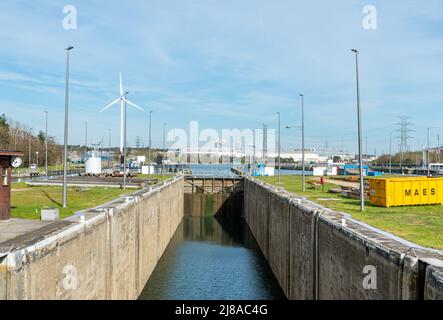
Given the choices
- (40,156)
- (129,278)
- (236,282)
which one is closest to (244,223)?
(236,282)

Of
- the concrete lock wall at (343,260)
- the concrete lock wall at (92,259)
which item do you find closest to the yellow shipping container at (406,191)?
the concrete lock wall at (343,260)

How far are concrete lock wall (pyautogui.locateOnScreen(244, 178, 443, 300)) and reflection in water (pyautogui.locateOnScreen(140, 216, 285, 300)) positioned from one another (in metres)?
2.34

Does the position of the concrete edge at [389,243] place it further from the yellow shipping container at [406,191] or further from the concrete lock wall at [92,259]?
the concrete lock wall at [92,259]

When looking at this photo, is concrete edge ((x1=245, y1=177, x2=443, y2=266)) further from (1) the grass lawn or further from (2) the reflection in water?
(2) the reflection in water

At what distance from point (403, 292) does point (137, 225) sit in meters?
24.0

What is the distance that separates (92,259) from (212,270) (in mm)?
20644

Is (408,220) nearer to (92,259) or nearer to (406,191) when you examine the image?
(406,191)

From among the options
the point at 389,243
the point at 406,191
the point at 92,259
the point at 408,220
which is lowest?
the point at 92,259

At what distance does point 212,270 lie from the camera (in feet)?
130

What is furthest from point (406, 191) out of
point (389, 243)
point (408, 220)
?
point (389, 243)

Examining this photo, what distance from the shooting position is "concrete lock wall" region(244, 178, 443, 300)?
12.2 m

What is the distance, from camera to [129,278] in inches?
1142

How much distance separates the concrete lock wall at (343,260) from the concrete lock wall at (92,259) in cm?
1101

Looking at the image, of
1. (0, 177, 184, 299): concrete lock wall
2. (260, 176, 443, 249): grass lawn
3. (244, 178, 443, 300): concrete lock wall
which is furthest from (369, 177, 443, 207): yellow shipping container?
(0, 177, 184, 299): concrete lock wall
